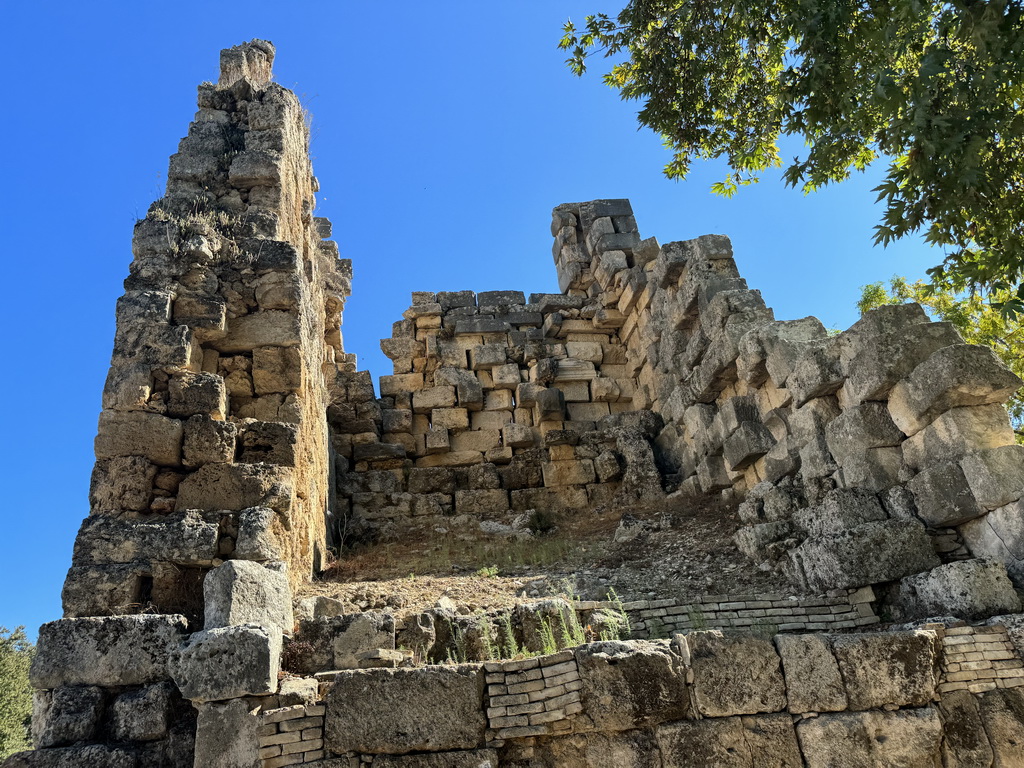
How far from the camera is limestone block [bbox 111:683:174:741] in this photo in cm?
514

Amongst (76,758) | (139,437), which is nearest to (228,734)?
(76,758)

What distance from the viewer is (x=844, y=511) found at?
21.9 ft

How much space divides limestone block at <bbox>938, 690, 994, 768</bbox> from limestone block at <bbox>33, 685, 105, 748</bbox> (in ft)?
17.8

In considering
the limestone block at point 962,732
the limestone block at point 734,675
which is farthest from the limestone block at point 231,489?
the limestone block at point 962,732

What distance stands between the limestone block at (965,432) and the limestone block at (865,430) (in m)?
0.42

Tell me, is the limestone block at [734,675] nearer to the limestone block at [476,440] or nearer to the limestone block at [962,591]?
the limestone block at [962,591]

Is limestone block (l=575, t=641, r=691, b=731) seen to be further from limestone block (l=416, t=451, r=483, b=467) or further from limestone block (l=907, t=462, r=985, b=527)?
limestone block (l=416, t=451, r=483, b=467)

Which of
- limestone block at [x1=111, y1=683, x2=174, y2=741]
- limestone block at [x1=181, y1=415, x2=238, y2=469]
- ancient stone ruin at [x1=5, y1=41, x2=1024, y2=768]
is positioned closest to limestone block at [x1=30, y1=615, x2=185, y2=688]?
ancient stone ruin at [x1=5, y1=41, x2=1024, y2=768]

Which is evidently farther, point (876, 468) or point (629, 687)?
point (876, 468)

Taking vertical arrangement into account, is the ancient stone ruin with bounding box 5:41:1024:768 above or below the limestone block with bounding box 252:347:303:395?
below

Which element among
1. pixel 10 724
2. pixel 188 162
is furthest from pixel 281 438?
pixel 10 724

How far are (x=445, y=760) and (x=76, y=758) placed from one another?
2.34 m

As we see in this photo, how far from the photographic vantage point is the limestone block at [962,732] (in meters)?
4.87

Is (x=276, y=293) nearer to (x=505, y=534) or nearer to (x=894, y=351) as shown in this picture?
(x=505, y=534)
